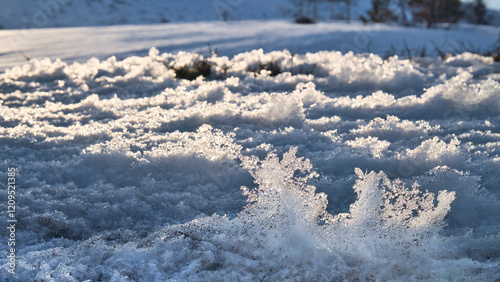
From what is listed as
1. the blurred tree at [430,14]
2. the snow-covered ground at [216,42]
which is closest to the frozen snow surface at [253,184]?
the snow-covered ground at [216,42]

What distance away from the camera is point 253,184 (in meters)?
2.01

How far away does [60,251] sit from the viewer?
150cm

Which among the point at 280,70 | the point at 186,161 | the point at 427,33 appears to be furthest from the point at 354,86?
the point at 427,33

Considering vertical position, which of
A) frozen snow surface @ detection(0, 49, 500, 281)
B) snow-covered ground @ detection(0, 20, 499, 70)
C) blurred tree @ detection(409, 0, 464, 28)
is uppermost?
blurred tree @ detection(409, 0, 464, 28)

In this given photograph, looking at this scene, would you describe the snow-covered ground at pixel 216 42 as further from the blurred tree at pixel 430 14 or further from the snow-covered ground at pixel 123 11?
the snow-covered ground at pixel 123 11

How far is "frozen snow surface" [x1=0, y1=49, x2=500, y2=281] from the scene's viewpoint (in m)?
1.43

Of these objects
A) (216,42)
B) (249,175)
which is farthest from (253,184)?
(216,42)

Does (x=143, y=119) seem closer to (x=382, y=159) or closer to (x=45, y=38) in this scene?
(x=382, y=159)

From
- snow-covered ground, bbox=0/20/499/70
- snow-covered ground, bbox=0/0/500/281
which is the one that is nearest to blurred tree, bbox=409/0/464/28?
snow-covered ground, bbox=0/20/499/70

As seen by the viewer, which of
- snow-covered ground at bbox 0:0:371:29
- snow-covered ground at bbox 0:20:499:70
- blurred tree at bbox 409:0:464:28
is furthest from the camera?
snow-covered ground at bbox 0:0:371:29

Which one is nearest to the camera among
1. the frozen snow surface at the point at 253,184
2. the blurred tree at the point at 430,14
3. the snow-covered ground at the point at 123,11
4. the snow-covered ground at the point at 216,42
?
the frozen snow surface at the point at 253,184

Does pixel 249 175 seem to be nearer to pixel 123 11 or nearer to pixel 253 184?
pixel 253 184

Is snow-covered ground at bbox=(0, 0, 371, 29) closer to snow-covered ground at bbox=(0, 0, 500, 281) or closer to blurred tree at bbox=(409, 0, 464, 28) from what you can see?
blurred tree at bbox=(409, 0, 464, 28)

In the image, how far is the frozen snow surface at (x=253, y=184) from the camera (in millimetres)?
1432
